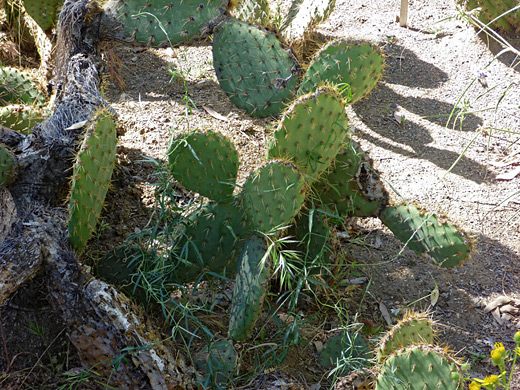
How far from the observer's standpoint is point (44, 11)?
3385 millimetres

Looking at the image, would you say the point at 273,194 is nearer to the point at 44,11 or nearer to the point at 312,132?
the point at 312,132

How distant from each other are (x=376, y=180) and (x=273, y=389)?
3.40 ft

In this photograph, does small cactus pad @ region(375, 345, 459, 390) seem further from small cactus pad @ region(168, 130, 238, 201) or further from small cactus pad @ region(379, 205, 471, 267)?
small cactus pad @ region(168, 130, 238, 201)

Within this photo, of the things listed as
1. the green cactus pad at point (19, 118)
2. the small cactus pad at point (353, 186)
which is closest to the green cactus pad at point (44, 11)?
the green cactus pad at point (19, 118)

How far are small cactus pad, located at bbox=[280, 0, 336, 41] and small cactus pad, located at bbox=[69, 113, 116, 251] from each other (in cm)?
191

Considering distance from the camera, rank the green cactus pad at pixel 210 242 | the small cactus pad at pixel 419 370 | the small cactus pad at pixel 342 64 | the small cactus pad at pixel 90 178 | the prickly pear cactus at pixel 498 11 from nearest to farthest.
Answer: the small cactus pad at pixel 419 370 < the small cactus pad at pixel 90 178 < the green cactus pad at pixel 210 242 < the small cactus pad at pixel 342 64 < the prickly pear cactus at pixel 498 11

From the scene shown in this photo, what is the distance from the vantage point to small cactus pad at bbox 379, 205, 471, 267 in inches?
86.2

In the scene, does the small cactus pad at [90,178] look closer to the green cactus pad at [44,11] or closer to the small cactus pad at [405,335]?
the small cactus pad at [405,335]

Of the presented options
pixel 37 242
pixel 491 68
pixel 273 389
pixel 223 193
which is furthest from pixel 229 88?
pixel 491 68

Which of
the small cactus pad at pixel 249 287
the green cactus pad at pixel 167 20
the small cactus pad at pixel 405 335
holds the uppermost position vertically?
the green cactus pad at pixel 167 20

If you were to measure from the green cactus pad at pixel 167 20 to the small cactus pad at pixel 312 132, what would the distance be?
1.01 m

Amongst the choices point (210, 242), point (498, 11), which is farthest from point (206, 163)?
point (498, 11)

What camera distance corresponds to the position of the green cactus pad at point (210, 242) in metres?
2.11

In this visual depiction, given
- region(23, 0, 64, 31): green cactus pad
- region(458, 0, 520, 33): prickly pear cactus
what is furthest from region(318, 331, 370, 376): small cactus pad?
region(458, 0, 520, 33): prickly pear cactus
